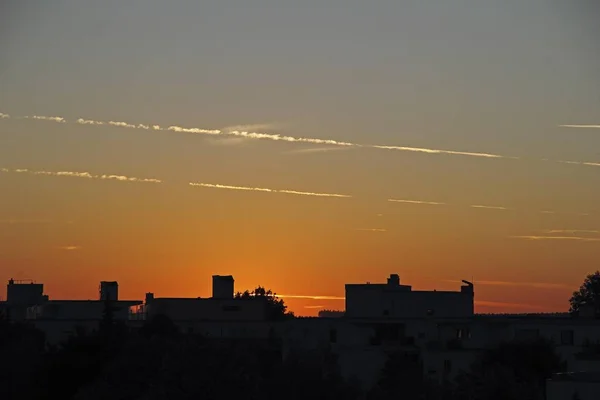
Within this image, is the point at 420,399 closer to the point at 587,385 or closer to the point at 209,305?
the point at 587,385

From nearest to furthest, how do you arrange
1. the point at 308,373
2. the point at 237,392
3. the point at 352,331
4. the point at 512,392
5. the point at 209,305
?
the point at 237,392 → the point at 512,392 → the point at 308,373 → the point at 352,331 → the point at 209,305

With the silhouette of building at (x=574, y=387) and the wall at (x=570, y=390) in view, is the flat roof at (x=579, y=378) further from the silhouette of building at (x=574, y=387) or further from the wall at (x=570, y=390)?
the wall at (x=570, y=390)

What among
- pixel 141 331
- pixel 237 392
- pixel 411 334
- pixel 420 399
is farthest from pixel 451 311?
pixel 237 392

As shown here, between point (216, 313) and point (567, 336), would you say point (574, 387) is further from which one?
point (216, 313)

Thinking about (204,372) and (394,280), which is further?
(394,280)

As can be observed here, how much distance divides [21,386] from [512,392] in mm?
28280

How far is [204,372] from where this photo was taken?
64125 mm

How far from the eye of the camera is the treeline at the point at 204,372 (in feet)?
213

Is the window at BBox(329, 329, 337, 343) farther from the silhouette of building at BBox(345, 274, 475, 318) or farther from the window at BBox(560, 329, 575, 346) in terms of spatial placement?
the window at BBox(560, 329, 575, 346)

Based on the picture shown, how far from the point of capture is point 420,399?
244 feet

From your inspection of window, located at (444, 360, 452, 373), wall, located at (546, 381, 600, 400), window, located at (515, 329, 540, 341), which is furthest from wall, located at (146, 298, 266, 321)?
wall, located at (546, 381, 600, 400)

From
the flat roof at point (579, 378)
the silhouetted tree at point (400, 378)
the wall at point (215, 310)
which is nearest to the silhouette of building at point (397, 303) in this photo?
the wall at point (215, 310)

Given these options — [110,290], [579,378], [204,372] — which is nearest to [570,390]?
[579,378]

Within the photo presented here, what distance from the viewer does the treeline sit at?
6481 centimetres
